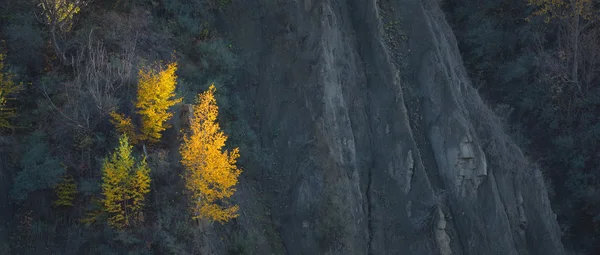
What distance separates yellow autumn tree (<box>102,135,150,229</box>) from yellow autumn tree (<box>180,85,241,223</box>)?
163 centimetres

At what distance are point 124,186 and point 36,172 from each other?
3.50 meters

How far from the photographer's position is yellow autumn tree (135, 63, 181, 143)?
941 inches

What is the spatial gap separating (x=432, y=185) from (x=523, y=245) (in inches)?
191

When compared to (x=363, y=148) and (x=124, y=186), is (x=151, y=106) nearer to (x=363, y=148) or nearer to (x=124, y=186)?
(x=124, y=186)

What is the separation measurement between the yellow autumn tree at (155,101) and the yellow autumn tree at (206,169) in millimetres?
1153

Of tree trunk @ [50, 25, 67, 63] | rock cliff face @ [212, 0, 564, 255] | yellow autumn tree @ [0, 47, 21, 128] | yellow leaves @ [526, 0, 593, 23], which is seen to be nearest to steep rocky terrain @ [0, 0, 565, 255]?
rock cliff face @ [212, 0, 564, 255]

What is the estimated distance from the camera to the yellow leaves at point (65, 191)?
23.9 m

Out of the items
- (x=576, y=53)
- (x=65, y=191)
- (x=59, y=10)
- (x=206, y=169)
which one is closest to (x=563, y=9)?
(x=576, y=53)

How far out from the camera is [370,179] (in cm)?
2722

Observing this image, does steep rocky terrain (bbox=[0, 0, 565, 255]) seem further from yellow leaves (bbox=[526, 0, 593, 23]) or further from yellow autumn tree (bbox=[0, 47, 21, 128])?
yellow leaves (bbox=[526, 0, 593, 23])

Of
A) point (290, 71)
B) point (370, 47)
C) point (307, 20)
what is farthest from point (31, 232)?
point (370, 47)

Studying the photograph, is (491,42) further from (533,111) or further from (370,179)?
(370,179)

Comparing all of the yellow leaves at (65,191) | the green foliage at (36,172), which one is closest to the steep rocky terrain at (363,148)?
the green foliage at (36,172)

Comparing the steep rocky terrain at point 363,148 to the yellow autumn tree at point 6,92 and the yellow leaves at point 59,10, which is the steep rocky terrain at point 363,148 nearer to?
the yellow autumn tree at point 6,92
